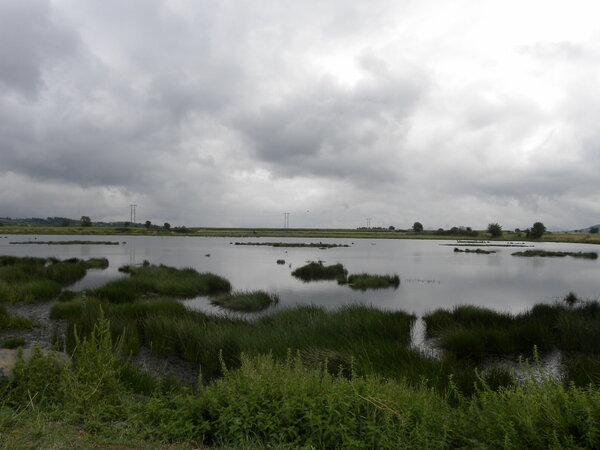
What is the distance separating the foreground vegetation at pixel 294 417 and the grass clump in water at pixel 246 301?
13665 millimetres

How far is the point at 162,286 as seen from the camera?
2309 centimetres

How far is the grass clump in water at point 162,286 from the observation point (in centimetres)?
1875

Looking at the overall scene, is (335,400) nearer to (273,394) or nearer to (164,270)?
(273,394)

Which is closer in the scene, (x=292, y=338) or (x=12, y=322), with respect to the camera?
(x=292, y=338)

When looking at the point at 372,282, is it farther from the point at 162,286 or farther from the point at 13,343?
the point at 13,343

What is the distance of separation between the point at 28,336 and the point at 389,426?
41.1 ft

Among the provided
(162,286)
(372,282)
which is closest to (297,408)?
(162,286)

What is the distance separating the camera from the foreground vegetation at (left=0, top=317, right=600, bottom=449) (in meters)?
3.95

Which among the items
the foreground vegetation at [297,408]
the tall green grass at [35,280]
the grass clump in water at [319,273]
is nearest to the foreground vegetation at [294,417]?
the foreground vegetation at [297,408]

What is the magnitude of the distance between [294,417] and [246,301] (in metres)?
15.3

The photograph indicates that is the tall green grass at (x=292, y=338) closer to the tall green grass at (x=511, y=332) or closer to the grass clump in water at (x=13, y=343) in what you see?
the grass clump in water at (x=13, y=343)

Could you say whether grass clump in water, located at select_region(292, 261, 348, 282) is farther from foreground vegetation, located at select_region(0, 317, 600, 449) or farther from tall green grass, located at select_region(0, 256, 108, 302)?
foreground vegetation, located at select_region(0, 317, 600, 449)

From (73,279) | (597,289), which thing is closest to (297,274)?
(73,279)

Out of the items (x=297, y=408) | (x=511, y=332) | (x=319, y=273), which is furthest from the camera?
(x=319, y=273)
